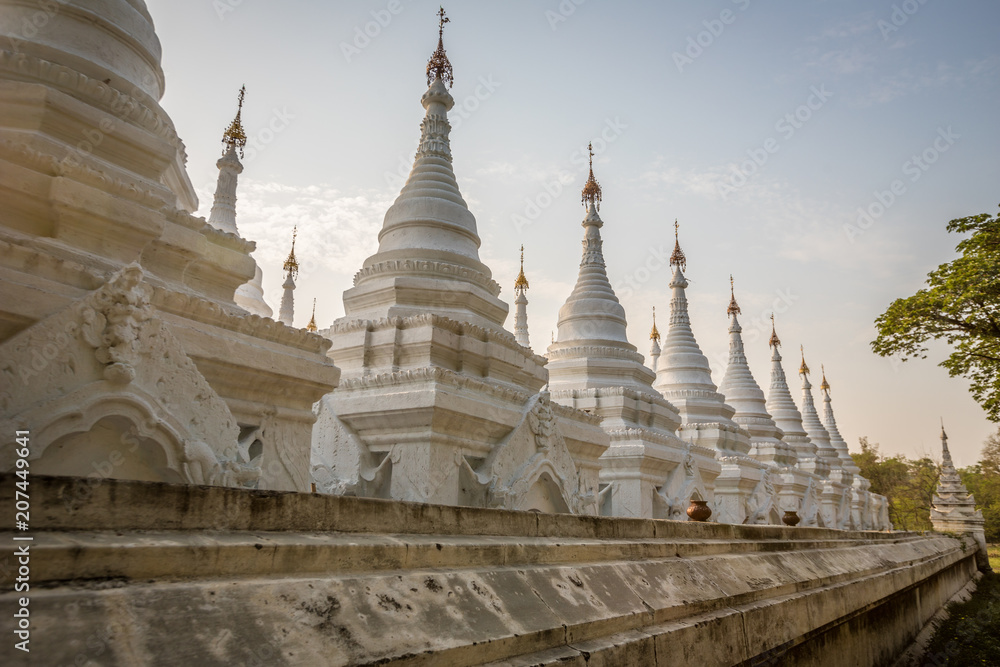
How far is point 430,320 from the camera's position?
899cm

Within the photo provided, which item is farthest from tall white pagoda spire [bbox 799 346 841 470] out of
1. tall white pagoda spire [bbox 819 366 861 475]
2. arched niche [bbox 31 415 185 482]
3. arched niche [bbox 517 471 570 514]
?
arched niche [bbox 31 415 185 482]

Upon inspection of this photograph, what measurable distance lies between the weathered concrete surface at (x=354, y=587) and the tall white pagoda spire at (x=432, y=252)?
20.1 ft

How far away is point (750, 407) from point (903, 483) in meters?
39.5

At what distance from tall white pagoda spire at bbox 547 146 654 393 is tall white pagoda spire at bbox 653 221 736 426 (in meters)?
5.06

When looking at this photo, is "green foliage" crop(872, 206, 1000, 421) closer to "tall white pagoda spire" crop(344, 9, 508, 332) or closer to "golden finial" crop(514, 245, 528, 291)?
"tall white pagoda spire" crop(344, 9, 508, 332)

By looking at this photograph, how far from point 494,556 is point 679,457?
11.8 metres

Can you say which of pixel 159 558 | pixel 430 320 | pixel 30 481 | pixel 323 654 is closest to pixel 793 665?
pixel 323 654

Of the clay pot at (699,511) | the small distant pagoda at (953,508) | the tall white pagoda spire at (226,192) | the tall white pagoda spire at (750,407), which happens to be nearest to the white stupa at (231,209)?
the tall white pagoda spire at (226,192)

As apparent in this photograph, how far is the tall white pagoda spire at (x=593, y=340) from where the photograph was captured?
49.8 feet

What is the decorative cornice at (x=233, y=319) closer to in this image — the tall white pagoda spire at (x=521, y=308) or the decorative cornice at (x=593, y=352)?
the decorative cornice at (x=593, y=352)

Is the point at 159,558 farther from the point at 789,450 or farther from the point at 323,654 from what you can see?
the point at 789,450

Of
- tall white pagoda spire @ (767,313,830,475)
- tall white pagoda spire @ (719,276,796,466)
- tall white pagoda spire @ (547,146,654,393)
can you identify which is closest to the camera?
tall white pagoda spire @ (547,146,654,393)

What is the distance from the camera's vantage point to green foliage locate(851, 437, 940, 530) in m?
53.1

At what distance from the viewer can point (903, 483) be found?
2244 inches
